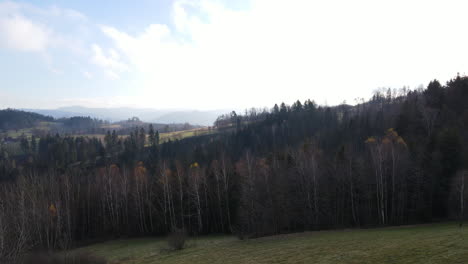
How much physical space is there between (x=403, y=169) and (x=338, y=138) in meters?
51.2

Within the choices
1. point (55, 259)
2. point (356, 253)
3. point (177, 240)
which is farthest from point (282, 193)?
point (55, 259)

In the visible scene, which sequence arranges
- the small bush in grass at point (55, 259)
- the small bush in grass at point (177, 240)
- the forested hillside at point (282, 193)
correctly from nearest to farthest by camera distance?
the small bush in grass at point (55, 259) < the small bush in grass at point (177, 240) < the forested hillside at point (282, 193)

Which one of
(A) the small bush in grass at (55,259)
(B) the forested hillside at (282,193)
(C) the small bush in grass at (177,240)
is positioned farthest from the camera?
(B) the forested hillside at (282,193)

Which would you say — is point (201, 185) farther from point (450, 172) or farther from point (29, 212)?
point (450, 172)

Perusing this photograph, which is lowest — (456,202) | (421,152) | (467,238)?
(456,202)

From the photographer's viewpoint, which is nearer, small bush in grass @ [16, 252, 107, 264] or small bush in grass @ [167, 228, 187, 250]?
small bush in grass @ [16, 252, 107, 264]

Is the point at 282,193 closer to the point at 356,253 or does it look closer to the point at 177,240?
the point at 177,240

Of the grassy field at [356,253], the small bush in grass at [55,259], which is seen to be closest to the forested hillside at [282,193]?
the small bush in grass at [55,259]

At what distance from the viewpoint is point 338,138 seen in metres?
91.5

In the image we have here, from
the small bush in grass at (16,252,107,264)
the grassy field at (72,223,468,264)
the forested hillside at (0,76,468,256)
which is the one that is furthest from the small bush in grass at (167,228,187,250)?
the forested hillside at (0,76,468,256)

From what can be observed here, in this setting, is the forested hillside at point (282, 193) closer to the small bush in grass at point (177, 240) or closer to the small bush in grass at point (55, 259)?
the small bush in grass at point (55, 259)

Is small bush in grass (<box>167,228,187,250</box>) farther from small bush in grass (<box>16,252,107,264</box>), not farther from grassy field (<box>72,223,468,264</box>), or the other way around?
small bush in grass (<box>16,252,107,264</box>)

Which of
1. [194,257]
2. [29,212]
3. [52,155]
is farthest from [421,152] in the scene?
[52,155]

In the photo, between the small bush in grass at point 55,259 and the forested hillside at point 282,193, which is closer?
the small bush in grass at point 55,259
